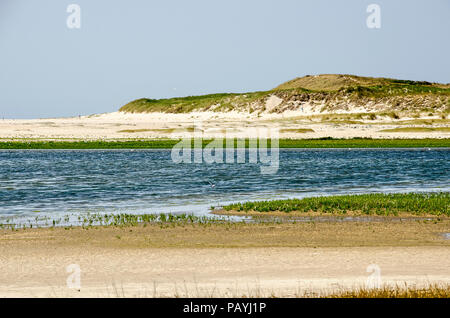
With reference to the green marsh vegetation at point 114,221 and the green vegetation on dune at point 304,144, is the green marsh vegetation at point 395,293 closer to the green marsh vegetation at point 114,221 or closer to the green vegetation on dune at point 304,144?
the green marsh vegetation at point 114,221

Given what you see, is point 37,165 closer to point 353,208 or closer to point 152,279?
point 353,208

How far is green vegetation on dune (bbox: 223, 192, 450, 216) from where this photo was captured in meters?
21.8

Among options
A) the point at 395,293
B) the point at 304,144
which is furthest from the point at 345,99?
the point at 395,293

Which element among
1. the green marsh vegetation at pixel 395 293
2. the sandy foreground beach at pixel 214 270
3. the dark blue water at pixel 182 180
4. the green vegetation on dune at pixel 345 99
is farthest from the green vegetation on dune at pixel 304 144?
the green marsh vegetation at pixel 395 293

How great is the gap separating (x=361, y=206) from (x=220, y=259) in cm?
928

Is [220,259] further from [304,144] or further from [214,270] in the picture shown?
[304,144]

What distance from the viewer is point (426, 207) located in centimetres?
2214

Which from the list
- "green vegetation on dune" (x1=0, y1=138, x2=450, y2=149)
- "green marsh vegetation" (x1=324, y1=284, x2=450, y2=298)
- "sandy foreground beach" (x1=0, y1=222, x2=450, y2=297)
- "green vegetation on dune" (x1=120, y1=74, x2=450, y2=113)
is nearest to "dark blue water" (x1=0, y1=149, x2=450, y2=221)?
"sandy foreground beach" (x1=0, y1=222, x2=450, y2=297)

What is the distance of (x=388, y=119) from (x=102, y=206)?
301ft

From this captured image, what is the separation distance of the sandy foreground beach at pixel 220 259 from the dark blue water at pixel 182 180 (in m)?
5.53

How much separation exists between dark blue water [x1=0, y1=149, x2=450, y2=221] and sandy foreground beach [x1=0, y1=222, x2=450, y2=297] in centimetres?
553

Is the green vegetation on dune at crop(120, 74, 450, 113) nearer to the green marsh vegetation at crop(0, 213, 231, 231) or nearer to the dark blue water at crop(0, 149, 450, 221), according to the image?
the dark blue water at crop(0, 149, 450, 221)

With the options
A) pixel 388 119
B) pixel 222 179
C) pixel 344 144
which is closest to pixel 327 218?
pixel 222 179

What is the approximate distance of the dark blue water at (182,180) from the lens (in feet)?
85.0
